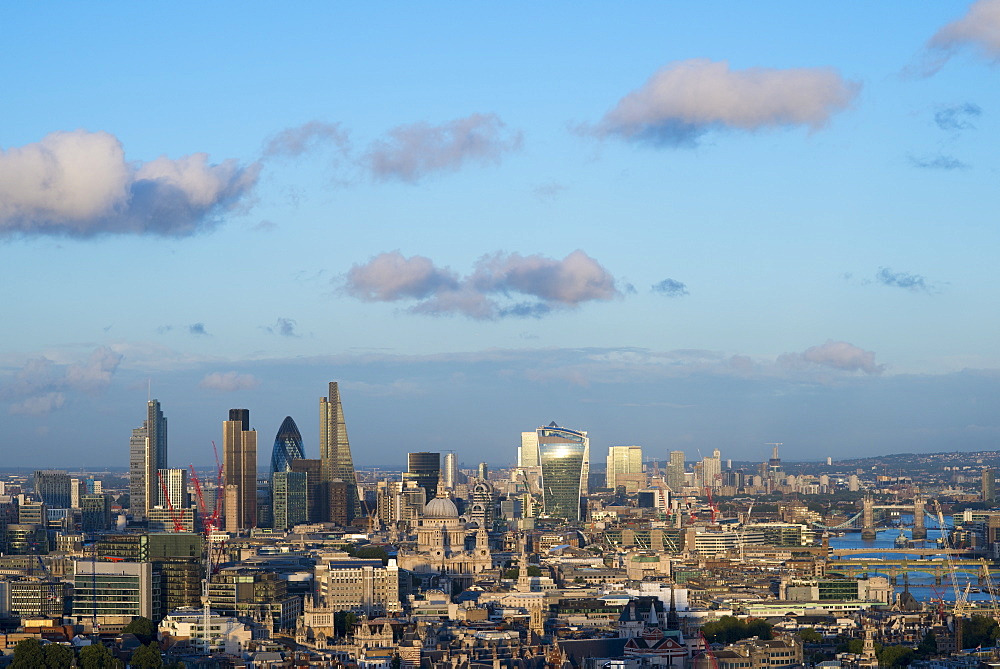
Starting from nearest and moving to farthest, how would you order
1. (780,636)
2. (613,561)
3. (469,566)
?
(780,636)
(469,566)
(613,561)

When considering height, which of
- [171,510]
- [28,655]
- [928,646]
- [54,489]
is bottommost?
[928,646]

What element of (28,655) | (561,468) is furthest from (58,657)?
(561,468)

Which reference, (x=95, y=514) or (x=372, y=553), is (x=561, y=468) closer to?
(x=95, y=514)

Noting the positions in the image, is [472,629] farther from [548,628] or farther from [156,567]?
[156,567]

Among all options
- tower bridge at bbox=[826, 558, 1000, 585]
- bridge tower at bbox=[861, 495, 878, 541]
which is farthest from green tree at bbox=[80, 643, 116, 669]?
bridge tower at bbox=[861, 495, 878, 541]

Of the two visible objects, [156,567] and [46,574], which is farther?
[46,574]

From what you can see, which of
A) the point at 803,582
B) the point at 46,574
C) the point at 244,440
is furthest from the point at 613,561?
the point at 244,440

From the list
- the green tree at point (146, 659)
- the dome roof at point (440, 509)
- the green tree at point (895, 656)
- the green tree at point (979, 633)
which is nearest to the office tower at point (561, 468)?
the dome roof at point (440, 509)
